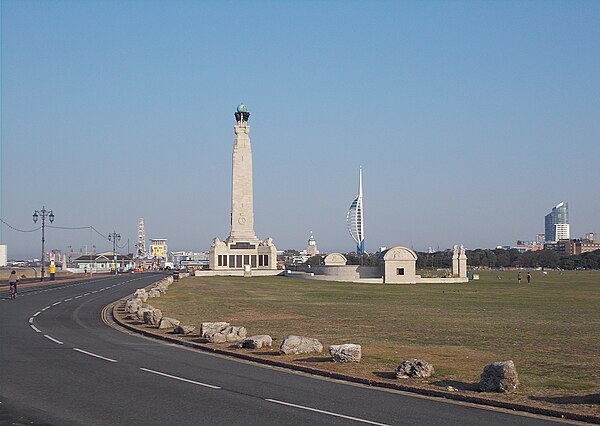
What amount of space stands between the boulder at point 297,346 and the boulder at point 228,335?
2.90 meters

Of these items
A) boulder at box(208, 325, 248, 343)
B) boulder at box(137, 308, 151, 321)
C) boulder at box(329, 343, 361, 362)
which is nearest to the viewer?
boulder at box(329, 343, 361, 362)

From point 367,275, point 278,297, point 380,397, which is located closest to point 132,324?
point 380,397

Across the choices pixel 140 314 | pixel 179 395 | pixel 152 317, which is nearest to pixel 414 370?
pixel 179 395

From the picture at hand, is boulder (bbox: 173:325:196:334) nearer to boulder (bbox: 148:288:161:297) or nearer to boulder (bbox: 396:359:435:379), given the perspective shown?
boulder (bbox: 396:359:435:379)

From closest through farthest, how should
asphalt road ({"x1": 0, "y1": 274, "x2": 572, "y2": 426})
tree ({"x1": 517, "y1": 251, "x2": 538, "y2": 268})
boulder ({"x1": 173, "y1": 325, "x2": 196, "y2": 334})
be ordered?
asphalt road ({"x1": 0, "y1": 274, "x2": 572, "y2": 426}) < boulder ({"x1": 173, "y1": 325, "x2": 196, "y2": 334}) < tree ({"x1": 517, "y1": 251, "x2": 538, "y2": 268})

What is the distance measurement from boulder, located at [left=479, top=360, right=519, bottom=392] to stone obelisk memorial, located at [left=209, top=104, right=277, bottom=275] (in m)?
86.0

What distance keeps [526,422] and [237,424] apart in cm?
439

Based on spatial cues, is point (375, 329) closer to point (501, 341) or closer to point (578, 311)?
point (501, 341)

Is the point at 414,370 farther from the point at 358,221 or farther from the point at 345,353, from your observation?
the point at 358,221

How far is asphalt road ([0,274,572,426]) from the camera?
11.8m

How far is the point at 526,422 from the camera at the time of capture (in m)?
11.9

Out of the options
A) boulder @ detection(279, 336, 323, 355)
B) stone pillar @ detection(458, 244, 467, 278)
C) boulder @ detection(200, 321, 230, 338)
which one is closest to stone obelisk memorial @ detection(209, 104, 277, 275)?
stone pillar @ detection(458, 244, 467, 278)

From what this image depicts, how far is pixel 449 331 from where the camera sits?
2634 centimetres

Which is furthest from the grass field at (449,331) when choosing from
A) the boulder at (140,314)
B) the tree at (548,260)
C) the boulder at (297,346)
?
the tree at (548,260)
